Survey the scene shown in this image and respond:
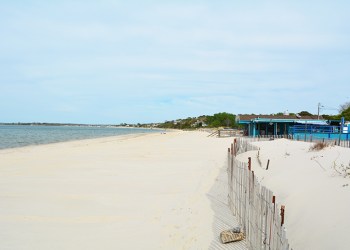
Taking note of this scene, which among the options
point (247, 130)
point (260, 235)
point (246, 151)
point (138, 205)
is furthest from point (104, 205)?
point (247, 130)

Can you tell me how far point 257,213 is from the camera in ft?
18.3

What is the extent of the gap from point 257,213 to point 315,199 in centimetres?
251

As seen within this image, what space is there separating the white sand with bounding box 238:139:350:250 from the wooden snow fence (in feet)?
2.30

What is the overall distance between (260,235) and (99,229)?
3.55 m

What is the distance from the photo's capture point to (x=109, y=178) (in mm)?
→ 13102

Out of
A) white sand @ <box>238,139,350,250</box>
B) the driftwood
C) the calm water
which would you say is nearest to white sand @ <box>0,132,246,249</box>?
the driftwood

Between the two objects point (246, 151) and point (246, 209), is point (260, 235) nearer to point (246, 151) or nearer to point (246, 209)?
point (246, 209)

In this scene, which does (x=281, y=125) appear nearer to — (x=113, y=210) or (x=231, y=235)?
(x=113, y=210)

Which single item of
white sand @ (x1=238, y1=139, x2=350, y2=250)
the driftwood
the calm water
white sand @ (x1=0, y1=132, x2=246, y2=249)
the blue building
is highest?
the blue building

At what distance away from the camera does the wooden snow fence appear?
4585 mm

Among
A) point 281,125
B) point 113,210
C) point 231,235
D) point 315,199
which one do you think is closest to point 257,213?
point 231,235

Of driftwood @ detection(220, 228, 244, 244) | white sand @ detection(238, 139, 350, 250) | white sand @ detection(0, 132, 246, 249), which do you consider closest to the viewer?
white sand @ detection(238, 139, 350, 250)

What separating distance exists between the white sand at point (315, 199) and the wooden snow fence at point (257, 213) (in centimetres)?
70

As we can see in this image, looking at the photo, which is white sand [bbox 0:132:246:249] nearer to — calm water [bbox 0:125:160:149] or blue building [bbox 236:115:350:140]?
calm water [bbox 0:125:160:149]
